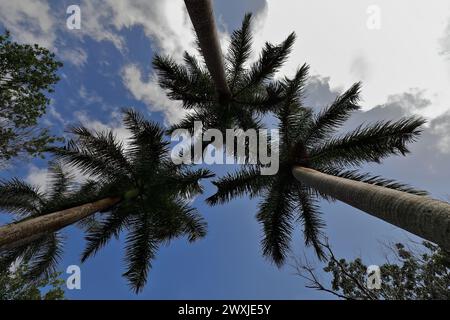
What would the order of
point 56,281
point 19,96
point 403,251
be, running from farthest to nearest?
point 403,251
point 56,281
point 19,96

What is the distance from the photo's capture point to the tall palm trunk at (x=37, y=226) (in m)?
6.59

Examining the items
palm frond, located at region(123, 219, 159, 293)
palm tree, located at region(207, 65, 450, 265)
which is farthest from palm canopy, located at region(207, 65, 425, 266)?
palm frond, located at region(123, 219, 159, 293)

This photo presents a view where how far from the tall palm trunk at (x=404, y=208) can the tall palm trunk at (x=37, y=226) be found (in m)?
7.66

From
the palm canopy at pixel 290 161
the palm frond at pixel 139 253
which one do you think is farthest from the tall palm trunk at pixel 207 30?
the palm frond at pixel 139 253

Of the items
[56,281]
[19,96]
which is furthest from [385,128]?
[56,281]

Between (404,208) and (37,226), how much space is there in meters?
8.38

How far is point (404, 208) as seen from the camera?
467 cm

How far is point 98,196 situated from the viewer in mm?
10508

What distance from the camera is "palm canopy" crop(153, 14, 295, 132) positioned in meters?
12.5

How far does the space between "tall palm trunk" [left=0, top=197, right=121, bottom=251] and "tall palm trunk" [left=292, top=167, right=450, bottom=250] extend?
301 inches

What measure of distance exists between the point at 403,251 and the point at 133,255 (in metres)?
14.4

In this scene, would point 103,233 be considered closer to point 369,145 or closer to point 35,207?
point 35,207

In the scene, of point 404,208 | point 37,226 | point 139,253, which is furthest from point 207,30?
point 139,253
